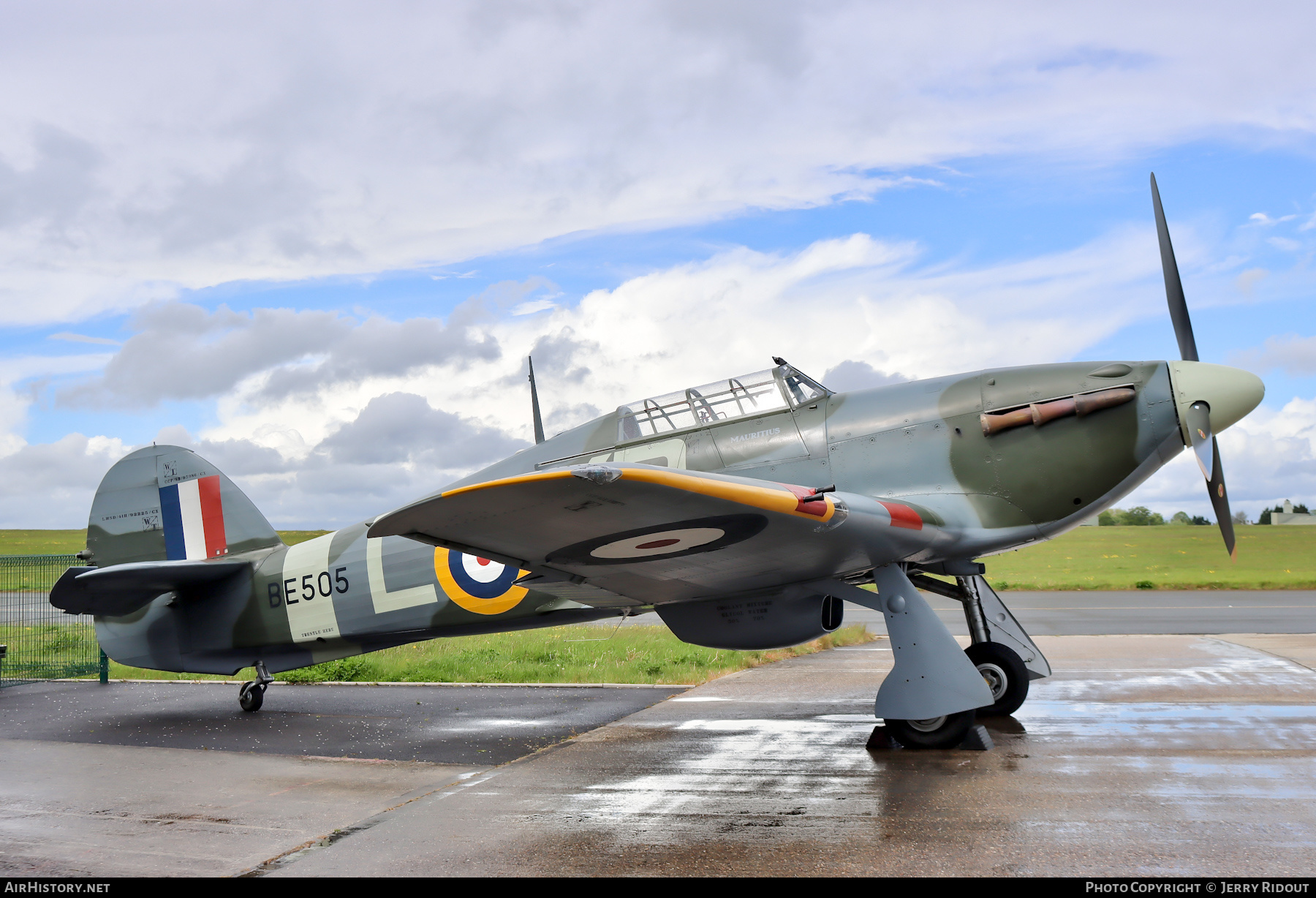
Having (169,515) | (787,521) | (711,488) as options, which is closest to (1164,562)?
(787,521)

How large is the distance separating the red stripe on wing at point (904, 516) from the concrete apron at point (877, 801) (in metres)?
1.54

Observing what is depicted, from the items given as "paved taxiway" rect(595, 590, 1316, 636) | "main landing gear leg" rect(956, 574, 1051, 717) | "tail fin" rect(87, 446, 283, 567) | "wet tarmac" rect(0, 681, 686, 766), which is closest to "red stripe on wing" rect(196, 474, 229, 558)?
"tail fin" rect(87, 446, 283, 567)

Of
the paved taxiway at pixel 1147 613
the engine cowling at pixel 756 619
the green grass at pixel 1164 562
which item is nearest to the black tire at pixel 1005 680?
the engine cowling at pixel 756 619

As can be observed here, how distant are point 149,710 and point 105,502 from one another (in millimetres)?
2377

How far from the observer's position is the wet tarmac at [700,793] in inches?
155

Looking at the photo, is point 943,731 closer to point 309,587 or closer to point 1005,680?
point 1005,680

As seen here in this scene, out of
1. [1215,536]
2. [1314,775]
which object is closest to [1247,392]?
[1314,775]

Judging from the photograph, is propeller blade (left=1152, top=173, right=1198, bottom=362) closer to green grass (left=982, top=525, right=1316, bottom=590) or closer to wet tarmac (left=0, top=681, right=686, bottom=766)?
wet tarmac (left=0, top=681, right=686, bottom=766)

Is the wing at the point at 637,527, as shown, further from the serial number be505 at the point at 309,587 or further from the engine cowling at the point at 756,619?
the serial number be505 at the point at 309,587

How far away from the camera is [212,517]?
9672 mm

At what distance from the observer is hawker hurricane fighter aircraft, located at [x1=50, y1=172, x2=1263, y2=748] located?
464 cm

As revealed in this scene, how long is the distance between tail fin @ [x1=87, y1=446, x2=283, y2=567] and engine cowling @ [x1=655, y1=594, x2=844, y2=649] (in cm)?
531

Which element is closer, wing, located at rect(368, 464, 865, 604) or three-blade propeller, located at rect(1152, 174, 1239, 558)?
wing, located at rect(368, 464, 865, 604)

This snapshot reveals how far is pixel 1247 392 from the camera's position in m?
6.17
